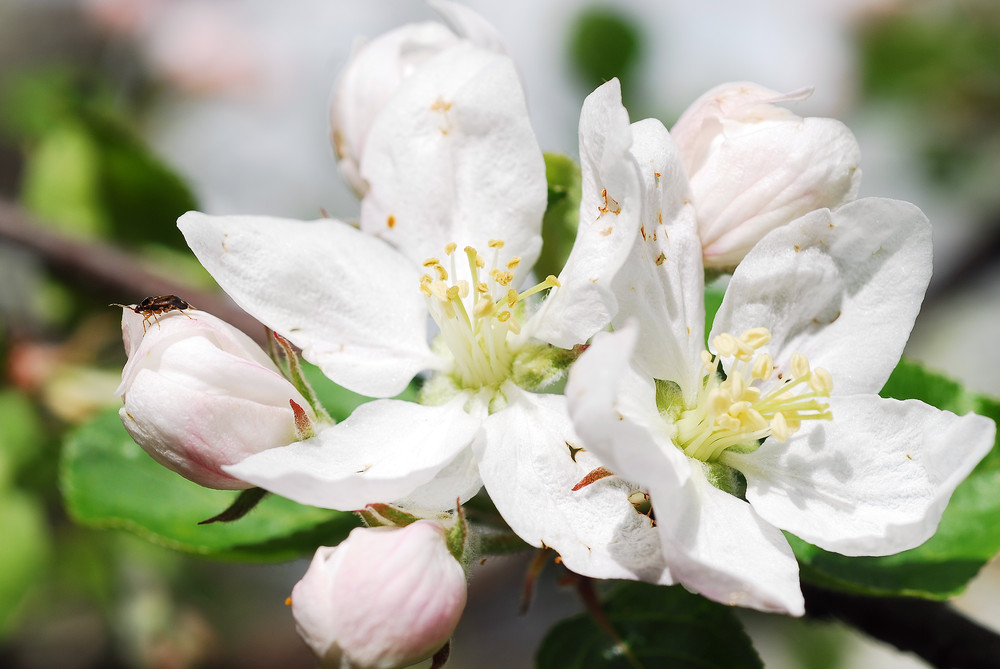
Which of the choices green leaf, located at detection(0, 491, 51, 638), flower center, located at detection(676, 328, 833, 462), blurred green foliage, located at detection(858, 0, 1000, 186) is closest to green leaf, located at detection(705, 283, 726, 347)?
flower center, located at detection(676, 328, 833, 462)

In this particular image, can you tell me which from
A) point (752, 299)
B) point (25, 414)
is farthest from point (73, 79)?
point (752, 299)

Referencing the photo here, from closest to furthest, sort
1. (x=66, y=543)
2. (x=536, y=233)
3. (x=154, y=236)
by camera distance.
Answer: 1. (x=536, y=233)
2. (x=154, y=236)
3. (x=66, y=543)

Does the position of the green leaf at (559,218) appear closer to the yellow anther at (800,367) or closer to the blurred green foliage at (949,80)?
the yellow anther at (800,367)

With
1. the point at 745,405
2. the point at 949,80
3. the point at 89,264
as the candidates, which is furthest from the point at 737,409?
the point at 949,80

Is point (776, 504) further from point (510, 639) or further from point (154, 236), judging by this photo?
point (510, 639)

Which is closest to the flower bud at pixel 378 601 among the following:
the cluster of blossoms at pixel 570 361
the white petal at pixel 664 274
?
the cluster of blossoms at pixel 570 361

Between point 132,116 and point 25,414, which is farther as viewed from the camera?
point 132,116
